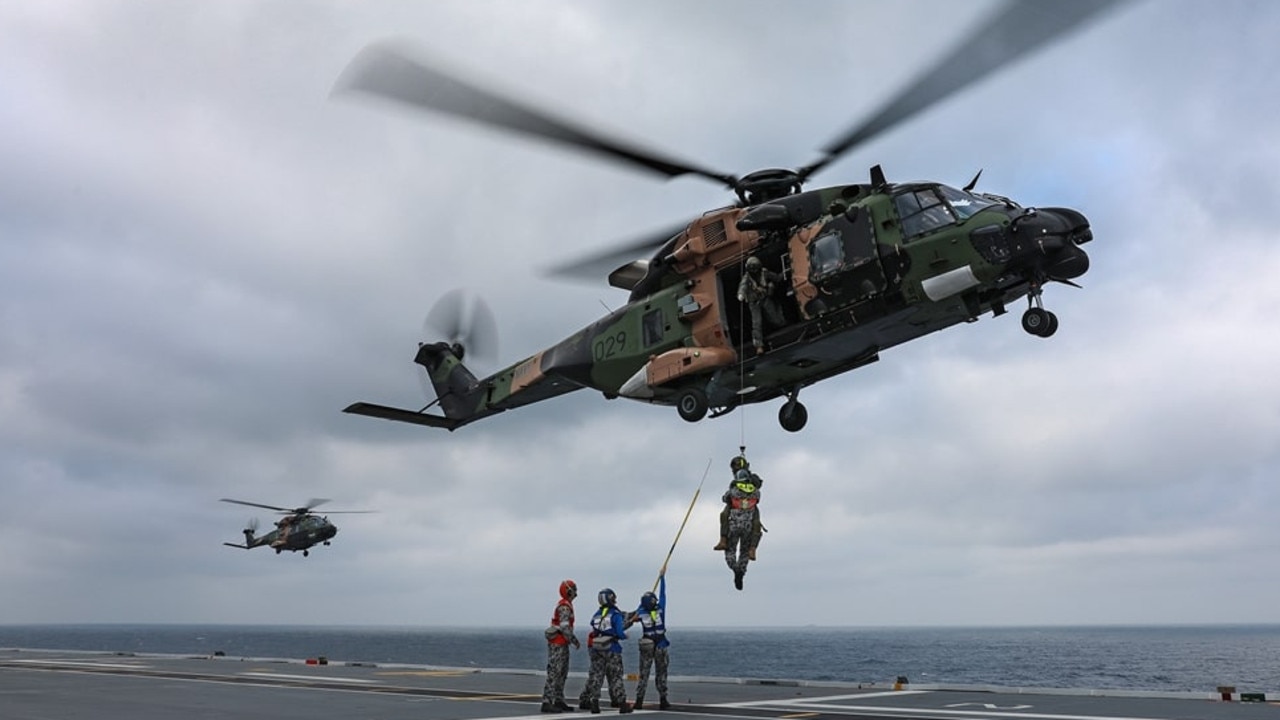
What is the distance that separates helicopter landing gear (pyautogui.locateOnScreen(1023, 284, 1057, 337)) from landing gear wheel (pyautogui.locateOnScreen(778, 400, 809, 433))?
473 centimetres

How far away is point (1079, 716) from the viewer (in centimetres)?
1376

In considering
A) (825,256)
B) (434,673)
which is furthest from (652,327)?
(434,673)

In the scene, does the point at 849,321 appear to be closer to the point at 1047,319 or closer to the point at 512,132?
the point at 1047,319

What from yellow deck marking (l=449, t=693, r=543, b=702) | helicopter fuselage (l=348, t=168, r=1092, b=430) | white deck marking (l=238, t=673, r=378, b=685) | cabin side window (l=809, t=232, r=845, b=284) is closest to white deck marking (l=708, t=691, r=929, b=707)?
yellow deck marking (l=449, t=693, r=543, b=702)

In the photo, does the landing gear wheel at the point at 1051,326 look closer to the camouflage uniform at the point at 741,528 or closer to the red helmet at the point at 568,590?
the camouflage uniform at the point at 741,528

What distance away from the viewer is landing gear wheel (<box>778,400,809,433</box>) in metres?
17.9

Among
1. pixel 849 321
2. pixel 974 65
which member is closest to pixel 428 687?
pixel 849 321

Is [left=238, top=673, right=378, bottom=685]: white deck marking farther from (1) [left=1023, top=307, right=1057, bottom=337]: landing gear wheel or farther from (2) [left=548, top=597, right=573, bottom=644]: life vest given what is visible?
(1) [left=1023, top=307, right=1057, bottom=337]: landing gear wheel

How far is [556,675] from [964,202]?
9.77m

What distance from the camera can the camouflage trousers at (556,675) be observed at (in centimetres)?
1469

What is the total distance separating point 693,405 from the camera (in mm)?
17375

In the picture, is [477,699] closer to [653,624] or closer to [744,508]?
[653,624]

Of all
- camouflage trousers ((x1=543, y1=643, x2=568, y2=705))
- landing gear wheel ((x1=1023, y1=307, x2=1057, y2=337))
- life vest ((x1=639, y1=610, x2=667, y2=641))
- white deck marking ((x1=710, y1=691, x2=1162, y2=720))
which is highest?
landing gear wheel ((x1=1023, y1=307, x2=1057, y2=337))

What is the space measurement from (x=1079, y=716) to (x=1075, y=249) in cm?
677
